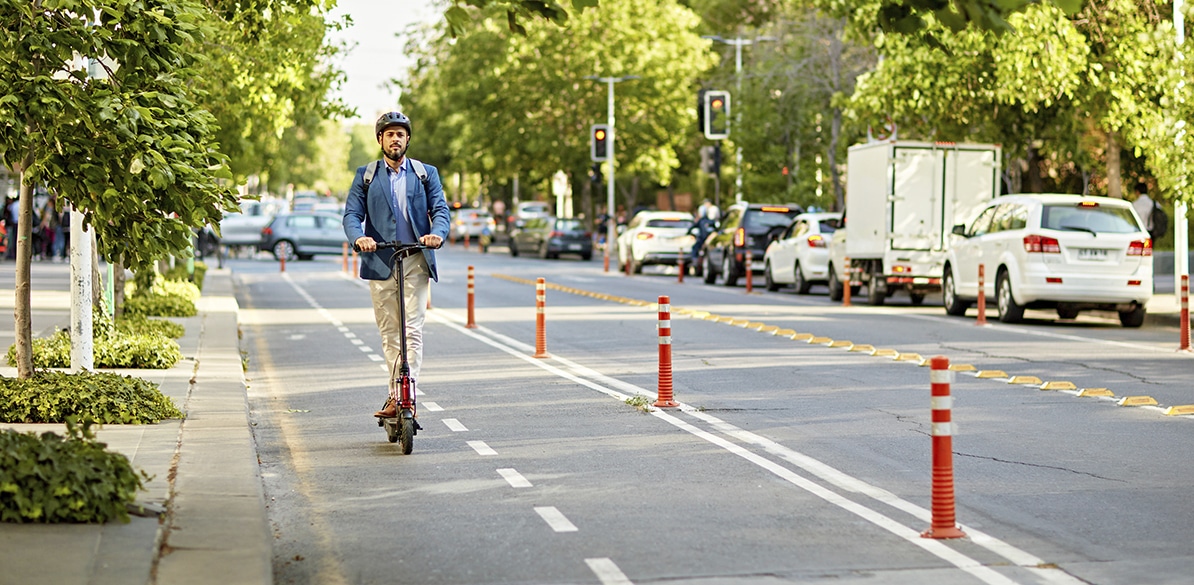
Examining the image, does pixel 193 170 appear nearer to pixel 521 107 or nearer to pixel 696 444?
pixel 696 444

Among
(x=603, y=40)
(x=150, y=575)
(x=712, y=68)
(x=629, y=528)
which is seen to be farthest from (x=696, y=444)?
(x=712, y=68)

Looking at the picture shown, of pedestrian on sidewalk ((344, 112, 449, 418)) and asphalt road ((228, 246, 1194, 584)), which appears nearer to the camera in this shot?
asphalt road ((228, 246, 1194, 584))

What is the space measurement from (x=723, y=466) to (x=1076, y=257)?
1329 cm

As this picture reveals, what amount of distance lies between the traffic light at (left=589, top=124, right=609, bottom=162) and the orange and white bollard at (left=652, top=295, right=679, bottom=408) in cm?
4243

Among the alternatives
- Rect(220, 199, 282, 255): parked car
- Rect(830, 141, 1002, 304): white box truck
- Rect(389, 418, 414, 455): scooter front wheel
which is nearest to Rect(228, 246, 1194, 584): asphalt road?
Rect(389, 418, 414, 455): scooter front wheel

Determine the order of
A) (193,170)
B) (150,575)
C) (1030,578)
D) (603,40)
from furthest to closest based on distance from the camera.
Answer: (603,40)
(193,170)
(1030,578)
(150,575)

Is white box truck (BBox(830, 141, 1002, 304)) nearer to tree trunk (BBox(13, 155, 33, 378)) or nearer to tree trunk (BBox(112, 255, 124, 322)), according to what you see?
tree trunk (BBox(112, 255, 124, 322))

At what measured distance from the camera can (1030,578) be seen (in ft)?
22.5

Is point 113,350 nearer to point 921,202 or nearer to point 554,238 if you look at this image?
point 921,202

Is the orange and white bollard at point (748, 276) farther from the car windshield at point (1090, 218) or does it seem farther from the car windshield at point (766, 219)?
the car windshield at point (1090, 218)

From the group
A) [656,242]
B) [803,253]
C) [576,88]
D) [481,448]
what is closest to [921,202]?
[803,253]

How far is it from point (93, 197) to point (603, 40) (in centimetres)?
5619

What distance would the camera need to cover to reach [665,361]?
42.4 feet

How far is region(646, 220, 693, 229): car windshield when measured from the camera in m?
44.4
